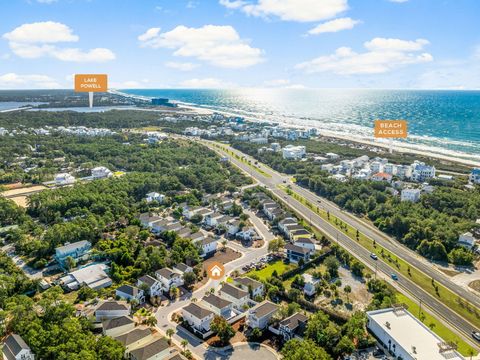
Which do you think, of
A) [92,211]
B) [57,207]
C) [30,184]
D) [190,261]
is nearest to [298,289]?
[190,261]

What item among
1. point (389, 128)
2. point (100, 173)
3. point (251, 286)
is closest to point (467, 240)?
point (389, 128)

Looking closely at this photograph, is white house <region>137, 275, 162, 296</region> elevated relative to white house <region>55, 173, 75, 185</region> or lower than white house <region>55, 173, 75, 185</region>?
lower

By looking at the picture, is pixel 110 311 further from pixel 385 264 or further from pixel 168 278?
pixel 385 264

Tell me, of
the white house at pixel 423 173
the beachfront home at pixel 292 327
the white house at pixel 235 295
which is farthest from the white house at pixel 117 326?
the white house at pixel 423 173

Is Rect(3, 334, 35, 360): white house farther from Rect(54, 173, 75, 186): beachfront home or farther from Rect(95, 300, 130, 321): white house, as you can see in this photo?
Rect(54, 173, 75, 186): beachfront home

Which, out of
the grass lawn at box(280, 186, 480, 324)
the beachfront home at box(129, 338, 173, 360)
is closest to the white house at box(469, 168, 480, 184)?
the grass lawn at box(280, 186, 480, 324)

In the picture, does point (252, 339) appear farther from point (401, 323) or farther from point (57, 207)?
point (57, 207)
